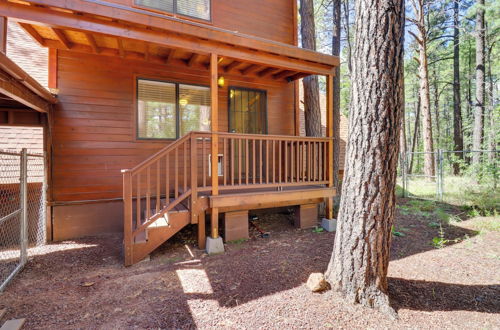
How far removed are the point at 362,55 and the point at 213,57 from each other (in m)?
2.34

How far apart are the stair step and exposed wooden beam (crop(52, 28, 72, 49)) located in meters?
3.96

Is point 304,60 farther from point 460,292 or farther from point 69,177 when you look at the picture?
point 69,177

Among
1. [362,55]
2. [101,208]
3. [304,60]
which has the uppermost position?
[304,60]

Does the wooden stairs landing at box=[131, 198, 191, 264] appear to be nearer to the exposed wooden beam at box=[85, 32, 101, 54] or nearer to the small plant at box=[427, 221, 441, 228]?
the exposed wooden beam at box=[85, 32, 101, 54]

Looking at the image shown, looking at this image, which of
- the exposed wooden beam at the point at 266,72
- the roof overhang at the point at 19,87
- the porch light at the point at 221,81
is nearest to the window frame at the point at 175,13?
the porch light at the point at 221,81

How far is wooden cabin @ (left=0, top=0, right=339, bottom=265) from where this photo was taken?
3.71 metres

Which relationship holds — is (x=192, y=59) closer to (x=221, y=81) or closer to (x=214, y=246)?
(x=221, y=81)

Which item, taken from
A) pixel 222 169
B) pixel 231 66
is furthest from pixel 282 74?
pixel 222 169

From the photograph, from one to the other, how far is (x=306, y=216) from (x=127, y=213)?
11.5 feet

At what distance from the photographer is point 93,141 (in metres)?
4.78

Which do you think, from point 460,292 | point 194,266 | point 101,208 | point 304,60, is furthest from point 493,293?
point 101,208

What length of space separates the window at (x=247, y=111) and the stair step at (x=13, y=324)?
4.62 metres

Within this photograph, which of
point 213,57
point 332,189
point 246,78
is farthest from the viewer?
point 246,78

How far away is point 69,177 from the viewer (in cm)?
465
